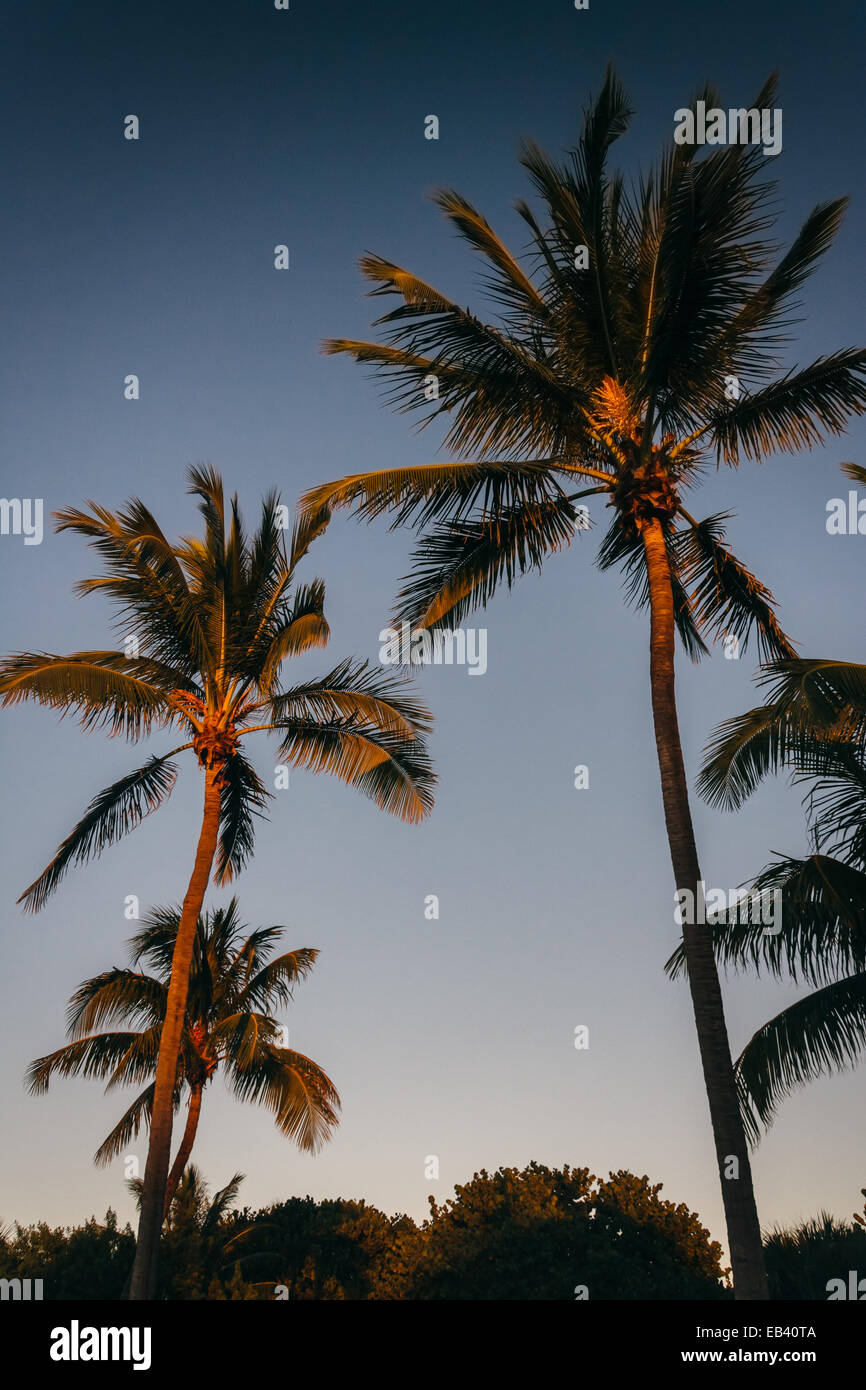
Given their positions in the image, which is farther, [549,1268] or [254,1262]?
[254,1262]

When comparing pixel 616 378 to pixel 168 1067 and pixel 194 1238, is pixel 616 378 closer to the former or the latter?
pixel 168 1067

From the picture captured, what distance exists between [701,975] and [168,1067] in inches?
329

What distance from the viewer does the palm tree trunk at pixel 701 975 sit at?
8.99 metres

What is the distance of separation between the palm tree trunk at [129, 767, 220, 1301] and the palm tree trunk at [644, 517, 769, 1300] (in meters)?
7.71

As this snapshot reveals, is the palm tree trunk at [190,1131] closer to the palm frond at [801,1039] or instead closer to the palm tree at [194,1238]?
the palm tree at [194,1238]

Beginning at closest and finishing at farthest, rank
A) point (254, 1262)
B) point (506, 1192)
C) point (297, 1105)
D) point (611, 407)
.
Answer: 1. point (611, 407)
2. point (297, 1105)
3. point (506, 1192)
4. point (254, 1262)

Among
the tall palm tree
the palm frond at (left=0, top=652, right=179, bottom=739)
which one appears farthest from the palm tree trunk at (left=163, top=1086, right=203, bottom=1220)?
the palm frond at (left=0, top=652, right=179, bottom=739)

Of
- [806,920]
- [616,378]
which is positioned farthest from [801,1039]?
[616,378]

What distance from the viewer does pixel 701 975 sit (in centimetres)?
1015

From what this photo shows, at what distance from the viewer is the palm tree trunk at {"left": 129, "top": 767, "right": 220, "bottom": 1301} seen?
1358 cm
